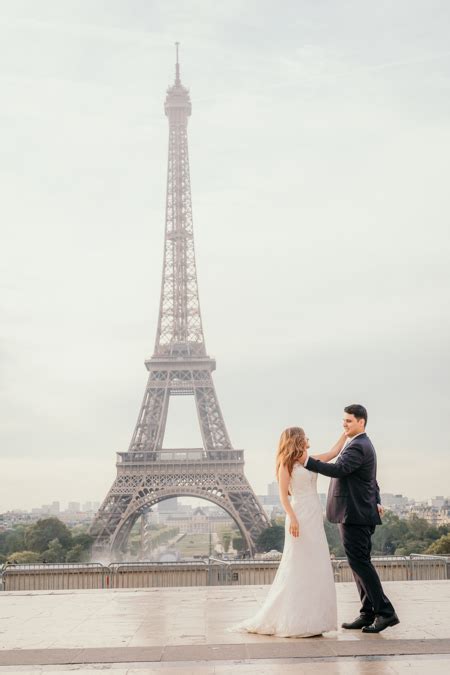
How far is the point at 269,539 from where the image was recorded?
68312mm

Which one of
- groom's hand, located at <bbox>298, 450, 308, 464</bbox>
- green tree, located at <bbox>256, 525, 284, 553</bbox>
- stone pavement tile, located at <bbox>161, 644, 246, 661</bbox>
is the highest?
green tree, located at <bbox>256, 525, 284, 553</bbox>

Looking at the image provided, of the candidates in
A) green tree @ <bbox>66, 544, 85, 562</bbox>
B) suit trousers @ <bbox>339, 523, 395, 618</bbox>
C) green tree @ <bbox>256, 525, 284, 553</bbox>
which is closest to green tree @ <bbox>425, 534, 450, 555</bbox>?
green tree @ <bbox>256, 525, 284, 553</bbox>

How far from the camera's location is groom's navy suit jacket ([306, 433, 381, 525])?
32.1 ft

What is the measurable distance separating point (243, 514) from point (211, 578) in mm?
47919

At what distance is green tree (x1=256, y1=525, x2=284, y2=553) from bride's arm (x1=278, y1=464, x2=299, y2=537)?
57.3 m

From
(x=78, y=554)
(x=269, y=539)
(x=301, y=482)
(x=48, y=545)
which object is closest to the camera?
(x=301, y=482)

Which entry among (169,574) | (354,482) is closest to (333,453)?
(354,482)

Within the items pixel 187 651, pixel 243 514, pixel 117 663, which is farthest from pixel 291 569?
pixel 243 514

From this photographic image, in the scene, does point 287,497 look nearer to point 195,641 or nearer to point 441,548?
point 195,641

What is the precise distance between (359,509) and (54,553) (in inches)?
2708

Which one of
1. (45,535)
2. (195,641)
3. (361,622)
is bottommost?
Answer: (195,641)

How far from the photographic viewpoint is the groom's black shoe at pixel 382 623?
9.58 meters

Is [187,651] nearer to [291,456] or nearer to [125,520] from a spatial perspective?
[291,456]

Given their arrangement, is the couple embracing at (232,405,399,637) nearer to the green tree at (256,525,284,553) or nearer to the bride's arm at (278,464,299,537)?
the bride's arm at (278,464,299,537)
